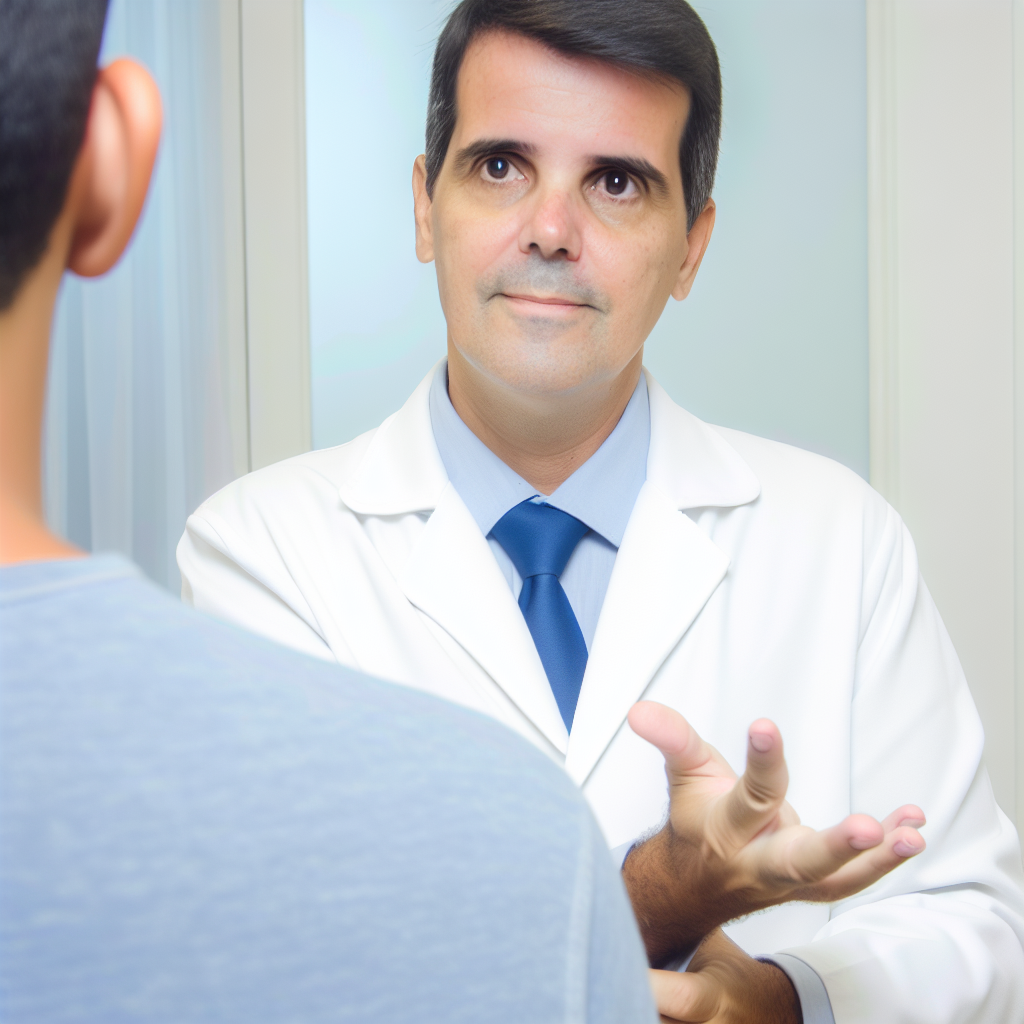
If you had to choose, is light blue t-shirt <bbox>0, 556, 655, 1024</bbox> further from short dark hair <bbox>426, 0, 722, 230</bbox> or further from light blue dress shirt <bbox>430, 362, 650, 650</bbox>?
short dark hair <bbox>426, 0, 722, 230</bbox>

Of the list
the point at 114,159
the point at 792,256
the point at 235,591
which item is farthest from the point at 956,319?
the point at 114,159

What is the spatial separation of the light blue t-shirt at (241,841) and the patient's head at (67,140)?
0.12 metres

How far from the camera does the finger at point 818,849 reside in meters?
0.51

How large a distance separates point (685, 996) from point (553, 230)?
70 centimetres

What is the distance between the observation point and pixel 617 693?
946mm

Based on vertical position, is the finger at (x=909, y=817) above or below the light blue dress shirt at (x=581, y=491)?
below

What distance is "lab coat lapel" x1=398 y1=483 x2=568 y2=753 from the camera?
94cm

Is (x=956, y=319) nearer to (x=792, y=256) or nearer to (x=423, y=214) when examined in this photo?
(x=792, y=256)

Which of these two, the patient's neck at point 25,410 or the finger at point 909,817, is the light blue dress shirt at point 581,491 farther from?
the patient's neck at point 25,410

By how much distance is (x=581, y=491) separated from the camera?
3.61ft

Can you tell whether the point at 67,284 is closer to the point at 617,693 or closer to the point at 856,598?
the point at 617,693

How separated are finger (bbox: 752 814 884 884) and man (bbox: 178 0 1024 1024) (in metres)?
0.36

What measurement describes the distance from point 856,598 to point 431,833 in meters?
0.84

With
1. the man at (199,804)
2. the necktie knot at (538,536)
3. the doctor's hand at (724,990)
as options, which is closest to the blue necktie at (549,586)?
the necktie knot at (538,536)
